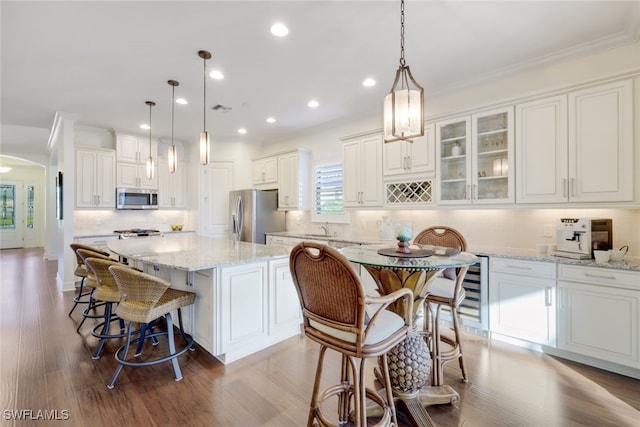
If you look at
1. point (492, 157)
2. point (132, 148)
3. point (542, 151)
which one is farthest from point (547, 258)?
point (132, 148)

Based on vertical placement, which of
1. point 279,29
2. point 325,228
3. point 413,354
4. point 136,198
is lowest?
point 413,354

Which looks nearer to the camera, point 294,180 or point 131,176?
point 294,180

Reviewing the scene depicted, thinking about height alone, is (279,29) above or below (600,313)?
above

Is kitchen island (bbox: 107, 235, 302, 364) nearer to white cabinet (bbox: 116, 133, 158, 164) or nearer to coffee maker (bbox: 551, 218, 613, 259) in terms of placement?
coffee maker (bbox: 551, 218, 613, 259)

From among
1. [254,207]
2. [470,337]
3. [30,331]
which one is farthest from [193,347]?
[254,207]

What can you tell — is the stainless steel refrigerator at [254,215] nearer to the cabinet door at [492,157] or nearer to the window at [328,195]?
the window at [328,195]

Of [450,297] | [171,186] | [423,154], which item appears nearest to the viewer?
[450,297]

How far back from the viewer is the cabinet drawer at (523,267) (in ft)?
8.70

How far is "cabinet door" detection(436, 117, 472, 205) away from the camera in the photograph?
134 inches

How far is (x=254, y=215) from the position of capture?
18.4 ft

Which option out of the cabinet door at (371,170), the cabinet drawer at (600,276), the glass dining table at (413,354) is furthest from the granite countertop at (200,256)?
the cabinet drawer at (600,276)

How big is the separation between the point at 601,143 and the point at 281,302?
3221 millimetres

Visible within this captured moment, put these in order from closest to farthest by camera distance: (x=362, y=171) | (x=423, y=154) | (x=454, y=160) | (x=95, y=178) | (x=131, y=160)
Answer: (x=454, y=160) → (x=423, y=154) → (x=362, y=171) → (x=95, y=178) → (x=131, y=160)

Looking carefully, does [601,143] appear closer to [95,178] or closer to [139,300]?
[139,300]
